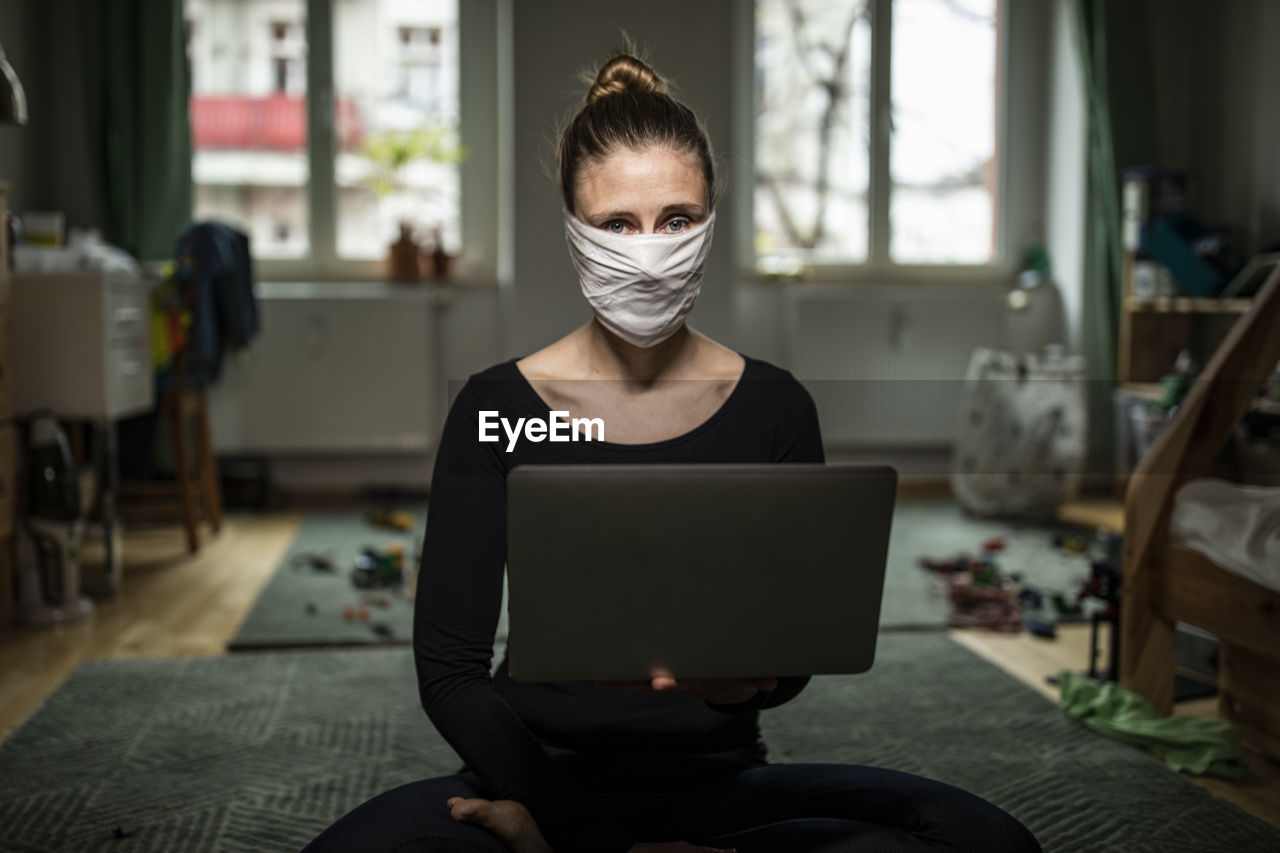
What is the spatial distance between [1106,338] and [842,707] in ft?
9.59

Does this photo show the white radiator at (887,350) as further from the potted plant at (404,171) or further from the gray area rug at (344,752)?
the gray area rug at (344,752)

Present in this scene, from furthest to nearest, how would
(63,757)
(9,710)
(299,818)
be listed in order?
(9,710) → (63,757) → (299,818)

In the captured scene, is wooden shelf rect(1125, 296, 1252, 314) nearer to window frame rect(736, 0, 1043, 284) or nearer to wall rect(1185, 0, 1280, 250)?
wall rect(1185, 0, 1280, 250)

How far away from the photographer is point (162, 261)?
13.9ft

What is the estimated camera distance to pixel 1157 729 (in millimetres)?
2002

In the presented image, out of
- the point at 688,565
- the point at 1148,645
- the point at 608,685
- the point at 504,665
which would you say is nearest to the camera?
the point at 688,565

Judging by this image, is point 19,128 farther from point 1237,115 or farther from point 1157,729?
point 1237,115

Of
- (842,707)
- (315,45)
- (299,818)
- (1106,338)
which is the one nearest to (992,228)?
(1106,338)

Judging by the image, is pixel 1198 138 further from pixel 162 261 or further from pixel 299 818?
pixel 299 818

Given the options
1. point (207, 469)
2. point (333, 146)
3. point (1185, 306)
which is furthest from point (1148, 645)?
point (333, 146)

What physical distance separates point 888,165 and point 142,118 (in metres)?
2.94

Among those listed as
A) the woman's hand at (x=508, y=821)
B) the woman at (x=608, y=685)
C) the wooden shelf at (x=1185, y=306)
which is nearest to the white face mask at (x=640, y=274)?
the woman at (x=608, y=685)

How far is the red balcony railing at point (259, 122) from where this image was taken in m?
4.50

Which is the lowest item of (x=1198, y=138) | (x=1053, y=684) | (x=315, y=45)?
(x=1053, y=684)
